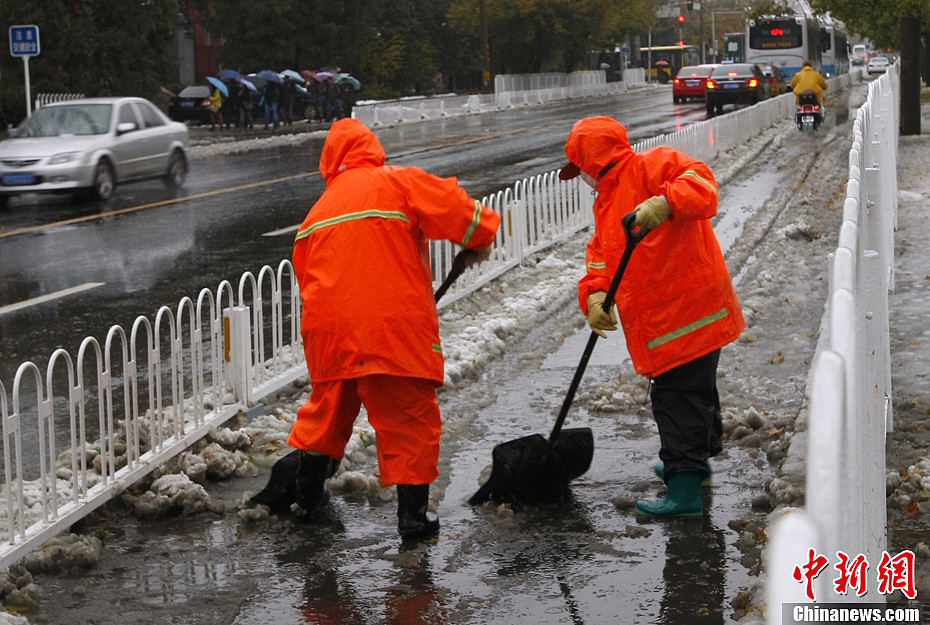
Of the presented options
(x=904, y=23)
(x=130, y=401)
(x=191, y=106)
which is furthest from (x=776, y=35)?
(x=130, y=401)

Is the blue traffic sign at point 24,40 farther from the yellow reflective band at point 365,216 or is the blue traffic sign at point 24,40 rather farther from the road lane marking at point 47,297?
the yellow reflective band at point 365,216

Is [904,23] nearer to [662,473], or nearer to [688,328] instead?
[662,473]

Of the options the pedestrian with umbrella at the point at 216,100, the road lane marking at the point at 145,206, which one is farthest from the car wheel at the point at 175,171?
the pedestrian with umbrella at the point at 216,100

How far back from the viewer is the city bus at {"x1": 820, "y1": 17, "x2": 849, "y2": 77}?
53.8 metres

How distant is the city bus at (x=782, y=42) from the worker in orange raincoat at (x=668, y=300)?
148ft

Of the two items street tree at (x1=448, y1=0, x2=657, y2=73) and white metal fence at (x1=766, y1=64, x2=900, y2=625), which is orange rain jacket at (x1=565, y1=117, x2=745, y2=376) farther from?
street tree at (x1=448, y1=0, x2=657, y2=73)

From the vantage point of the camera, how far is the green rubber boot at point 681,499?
4.96 m

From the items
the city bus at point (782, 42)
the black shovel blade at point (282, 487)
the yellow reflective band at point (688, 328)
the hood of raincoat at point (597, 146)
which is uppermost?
the city bus at point (782, 42)

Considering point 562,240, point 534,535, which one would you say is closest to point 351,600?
point 534,535

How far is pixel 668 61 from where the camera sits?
279 ft

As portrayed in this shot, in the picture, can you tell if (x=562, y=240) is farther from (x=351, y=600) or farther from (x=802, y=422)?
(x=351, y=600)

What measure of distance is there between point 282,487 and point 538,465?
3.45 ft

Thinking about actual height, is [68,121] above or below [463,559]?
above

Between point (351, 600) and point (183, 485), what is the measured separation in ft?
4.18
